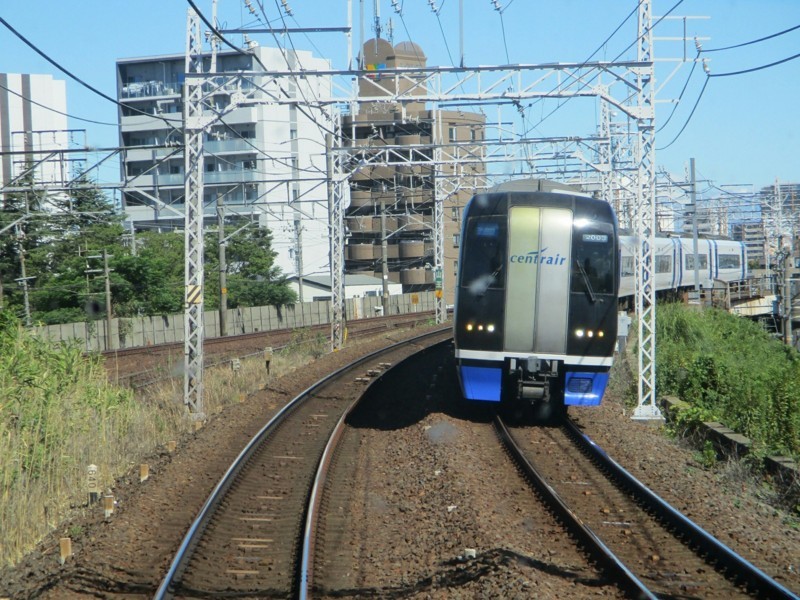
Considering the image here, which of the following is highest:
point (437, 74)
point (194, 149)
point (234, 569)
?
point (437, 74)

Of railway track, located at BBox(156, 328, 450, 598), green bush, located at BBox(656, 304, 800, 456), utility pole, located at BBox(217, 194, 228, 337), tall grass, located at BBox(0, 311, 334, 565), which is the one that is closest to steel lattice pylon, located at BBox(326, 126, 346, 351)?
utility pole, located at BBox(217, 194, 228, 337)

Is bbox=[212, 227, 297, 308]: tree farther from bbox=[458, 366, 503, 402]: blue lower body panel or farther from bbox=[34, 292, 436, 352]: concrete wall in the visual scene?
bbox=[458, 366, 503, 402]: blue lower body panel

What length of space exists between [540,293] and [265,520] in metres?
5.55

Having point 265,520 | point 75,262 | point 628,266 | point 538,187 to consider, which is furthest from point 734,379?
point 75,262

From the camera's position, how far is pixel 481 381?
12.9 metres

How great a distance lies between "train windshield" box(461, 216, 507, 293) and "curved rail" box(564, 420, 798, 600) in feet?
10.2

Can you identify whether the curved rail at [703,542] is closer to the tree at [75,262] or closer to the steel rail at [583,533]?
the steel rail at [583,533]

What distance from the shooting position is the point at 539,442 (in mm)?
12648

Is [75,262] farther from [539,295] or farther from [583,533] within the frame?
[583,533]

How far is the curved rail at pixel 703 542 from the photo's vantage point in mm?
6394

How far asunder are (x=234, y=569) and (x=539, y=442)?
6.32m

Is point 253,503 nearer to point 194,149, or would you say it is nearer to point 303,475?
point 303,475

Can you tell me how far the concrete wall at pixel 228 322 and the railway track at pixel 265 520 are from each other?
1244cm

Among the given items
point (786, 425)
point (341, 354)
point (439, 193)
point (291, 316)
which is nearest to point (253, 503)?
point (786, 425)
